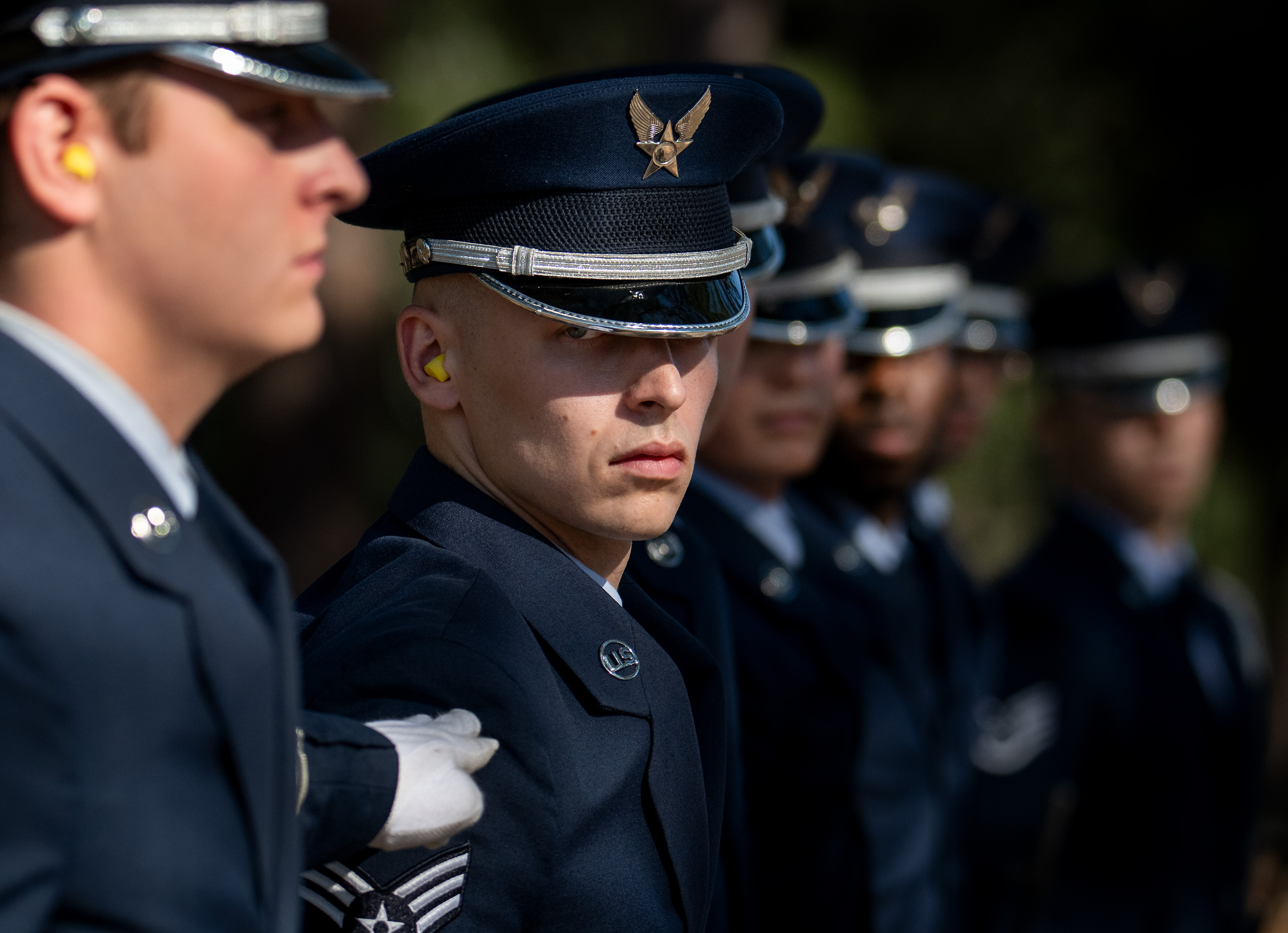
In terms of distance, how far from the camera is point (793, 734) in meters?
3.44

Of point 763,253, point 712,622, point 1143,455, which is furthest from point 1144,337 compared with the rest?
point 712,622

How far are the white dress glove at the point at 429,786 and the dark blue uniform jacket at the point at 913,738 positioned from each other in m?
2.24

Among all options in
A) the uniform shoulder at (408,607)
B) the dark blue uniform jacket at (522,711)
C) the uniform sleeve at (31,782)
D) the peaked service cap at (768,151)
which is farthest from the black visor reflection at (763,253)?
the uniform sleeve at (31,782)

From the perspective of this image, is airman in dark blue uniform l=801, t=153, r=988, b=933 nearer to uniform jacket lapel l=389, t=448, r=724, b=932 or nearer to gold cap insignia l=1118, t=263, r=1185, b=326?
gold cap insignia l=1118, t=263, r=1185, b=326

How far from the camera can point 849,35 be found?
10.8m

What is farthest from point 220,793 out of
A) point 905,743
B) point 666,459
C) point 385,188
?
point 905,743

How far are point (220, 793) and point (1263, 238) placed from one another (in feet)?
30.2

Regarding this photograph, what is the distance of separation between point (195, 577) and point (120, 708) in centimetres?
16

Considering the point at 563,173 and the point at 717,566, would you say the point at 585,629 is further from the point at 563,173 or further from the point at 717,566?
the point at 717,566

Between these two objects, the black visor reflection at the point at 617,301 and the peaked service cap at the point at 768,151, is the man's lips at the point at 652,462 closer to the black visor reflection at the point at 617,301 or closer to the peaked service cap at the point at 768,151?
the black visor reflection at the point at 617,301

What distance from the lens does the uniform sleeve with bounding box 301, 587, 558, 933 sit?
75.6 inches

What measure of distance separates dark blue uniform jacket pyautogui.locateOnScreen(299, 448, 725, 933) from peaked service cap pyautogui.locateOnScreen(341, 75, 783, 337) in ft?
1.21

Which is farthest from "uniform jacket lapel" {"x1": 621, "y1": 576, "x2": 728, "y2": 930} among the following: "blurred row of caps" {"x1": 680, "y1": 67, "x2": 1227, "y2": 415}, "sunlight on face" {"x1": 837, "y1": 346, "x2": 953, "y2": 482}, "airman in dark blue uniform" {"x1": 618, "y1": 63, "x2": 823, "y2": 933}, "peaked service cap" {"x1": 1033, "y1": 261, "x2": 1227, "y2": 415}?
"peaked service cap" {"x1": 1033, "y1": 261, "x2": 1227, "y2": 415}

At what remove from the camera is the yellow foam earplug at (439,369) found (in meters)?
2.32
